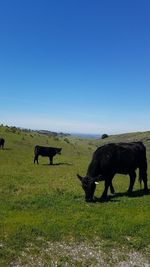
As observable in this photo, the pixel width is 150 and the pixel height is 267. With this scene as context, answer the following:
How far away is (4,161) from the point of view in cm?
4584

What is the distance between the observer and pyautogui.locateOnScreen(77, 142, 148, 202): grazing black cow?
22125 millimetres

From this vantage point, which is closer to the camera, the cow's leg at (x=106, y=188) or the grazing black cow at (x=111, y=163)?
the grazing black cow at (x=111, y=163)

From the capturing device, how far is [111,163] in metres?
23.8

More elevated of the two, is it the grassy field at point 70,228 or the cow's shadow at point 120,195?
the cow's shadow at point 120,195

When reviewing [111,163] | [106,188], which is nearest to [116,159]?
[111,163]

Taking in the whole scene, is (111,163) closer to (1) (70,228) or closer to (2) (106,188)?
(2) (106,188)

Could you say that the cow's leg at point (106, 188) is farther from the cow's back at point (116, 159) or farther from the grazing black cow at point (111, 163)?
the cow's back at point (116, 159)

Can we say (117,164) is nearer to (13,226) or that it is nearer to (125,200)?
(125,200)

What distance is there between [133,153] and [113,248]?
36.7ft

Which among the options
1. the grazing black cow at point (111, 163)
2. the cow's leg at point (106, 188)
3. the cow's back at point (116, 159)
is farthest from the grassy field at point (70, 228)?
the cow's back at point (116, 159)

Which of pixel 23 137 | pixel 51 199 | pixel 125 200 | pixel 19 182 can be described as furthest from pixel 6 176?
pixel 23 137

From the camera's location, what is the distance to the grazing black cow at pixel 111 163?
22125 mm

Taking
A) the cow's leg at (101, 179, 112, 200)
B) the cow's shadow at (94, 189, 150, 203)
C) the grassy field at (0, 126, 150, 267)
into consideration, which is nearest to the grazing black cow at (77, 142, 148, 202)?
the cow's leg at (101, 179, 112, 200)

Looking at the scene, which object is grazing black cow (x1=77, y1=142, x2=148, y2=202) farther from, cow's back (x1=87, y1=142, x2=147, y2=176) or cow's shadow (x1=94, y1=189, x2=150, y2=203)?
cow's shadow (x1=94, y1=189, x2=150, y2=203)
